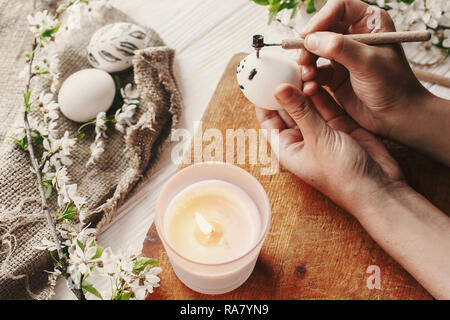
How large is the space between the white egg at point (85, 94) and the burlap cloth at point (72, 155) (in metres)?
0.04

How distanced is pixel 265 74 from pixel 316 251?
0.34 meters

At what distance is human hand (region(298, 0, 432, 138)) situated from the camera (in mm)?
660

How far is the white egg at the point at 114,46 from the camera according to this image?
81cm

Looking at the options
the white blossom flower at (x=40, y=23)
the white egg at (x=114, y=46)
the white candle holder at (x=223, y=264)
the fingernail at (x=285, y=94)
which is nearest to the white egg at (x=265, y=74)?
the fingernail at (x=285, y=94)

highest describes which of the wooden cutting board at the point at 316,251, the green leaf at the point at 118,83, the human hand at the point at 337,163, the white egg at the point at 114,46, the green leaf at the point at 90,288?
the white egg at the point at 114,46

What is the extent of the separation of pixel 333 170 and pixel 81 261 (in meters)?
0.46

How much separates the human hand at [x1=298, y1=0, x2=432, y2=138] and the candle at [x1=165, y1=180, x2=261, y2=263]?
0.28m

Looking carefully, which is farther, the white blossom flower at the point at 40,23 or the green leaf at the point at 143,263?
the white blossom flower at the point at 40,23

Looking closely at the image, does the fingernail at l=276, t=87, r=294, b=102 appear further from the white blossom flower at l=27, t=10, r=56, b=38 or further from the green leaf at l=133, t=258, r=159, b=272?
the white blossom flower at l=27, t=10, r=56, b=38

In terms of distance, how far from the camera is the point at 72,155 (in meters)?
0.79

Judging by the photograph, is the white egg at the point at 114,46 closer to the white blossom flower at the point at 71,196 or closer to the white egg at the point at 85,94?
the white egg at the point at 85,94
